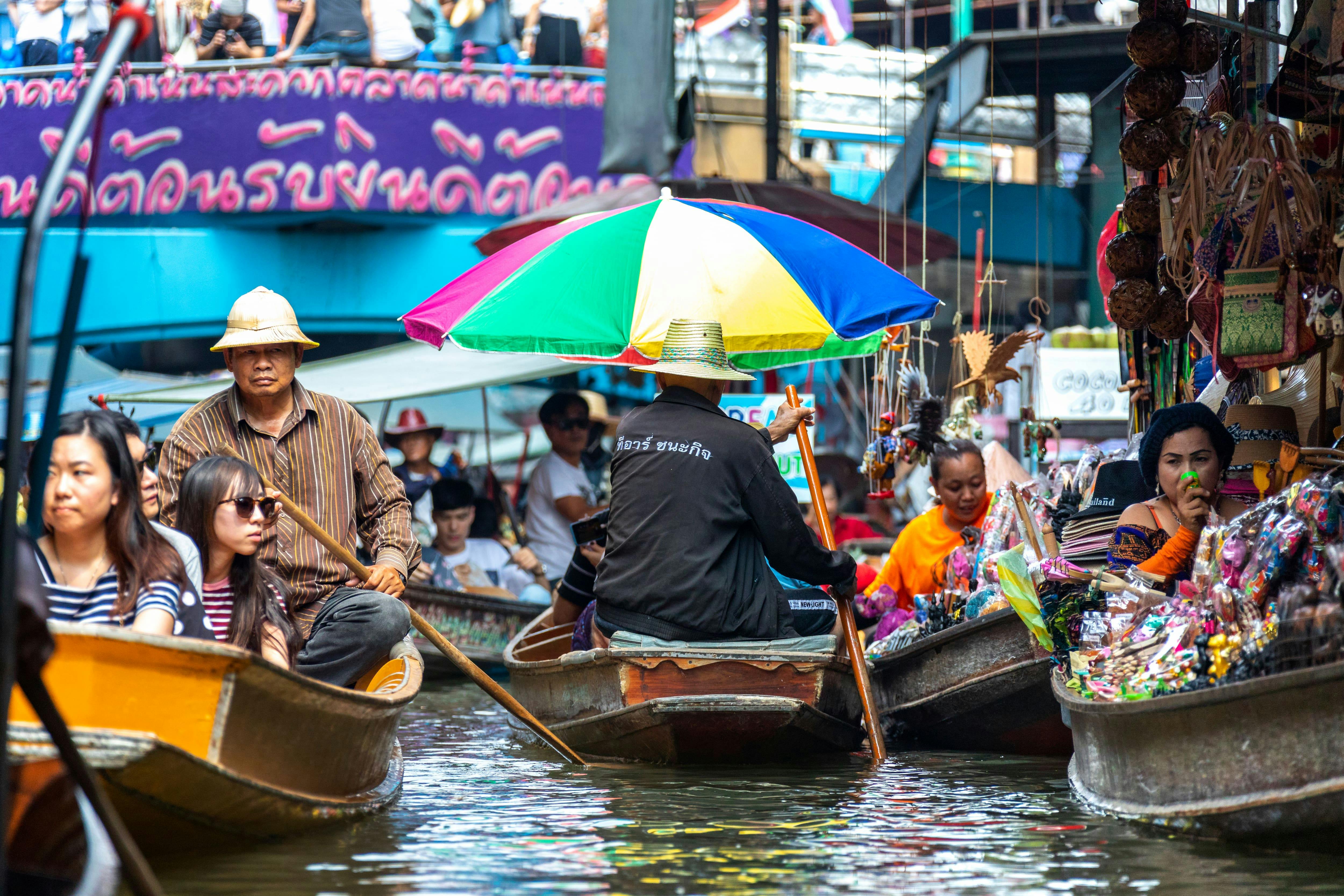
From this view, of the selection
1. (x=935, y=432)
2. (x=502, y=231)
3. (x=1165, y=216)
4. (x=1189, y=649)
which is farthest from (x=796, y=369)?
(x=1189, y=649)

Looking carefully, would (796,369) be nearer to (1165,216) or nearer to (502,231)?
(502,231)

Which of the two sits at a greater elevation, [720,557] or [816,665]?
[720,557]

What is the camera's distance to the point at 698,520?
231 inches

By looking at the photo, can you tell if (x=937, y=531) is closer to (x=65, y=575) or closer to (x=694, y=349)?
(x=694, y=349)

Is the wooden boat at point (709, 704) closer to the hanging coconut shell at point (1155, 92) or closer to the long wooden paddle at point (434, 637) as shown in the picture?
the long wooden paddle at point (434, 637)

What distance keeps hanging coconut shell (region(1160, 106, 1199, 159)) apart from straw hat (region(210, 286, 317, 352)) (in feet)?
10.9

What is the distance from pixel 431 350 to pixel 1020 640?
23.2 ft

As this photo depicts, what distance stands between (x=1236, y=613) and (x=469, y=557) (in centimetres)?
694

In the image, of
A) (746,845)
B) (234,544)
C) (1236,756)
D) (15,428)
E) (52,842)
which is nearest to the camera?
(15,428)

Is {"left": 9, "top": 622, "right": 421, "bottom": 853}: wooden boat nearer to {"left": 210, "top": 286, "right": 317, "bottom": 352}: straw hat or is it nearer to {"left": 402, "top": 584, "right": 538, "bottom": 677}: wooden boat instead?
{"left": 210, "top": 286, "right": 317, "bottom": 352}: straw hat

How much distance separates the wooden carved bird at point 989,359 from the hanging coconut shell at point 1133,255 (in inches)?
51.8

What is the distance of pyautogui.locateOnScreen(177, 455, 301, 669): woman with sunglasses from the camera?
454cm

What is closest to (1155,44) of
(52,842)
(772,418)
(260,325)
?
(772,418)

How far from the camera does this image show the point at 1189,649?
431cm
